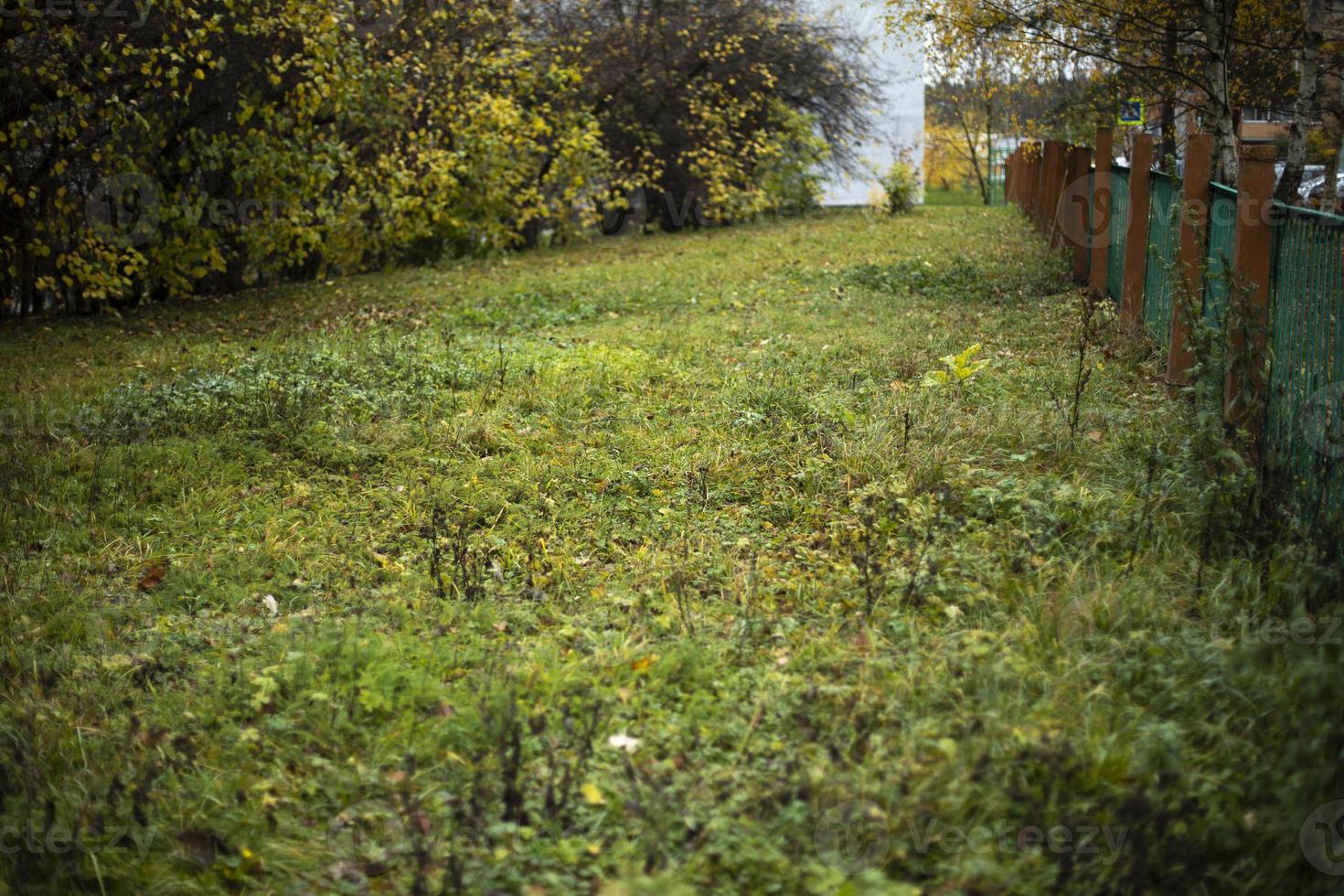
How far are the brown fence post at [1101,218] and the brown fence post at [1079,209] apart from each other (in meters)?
0.38

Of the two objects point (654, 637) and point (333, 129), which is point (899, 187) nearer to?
point (333, 129)

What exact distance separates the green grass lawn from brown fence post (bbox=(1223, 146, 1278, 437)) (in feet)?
0.93

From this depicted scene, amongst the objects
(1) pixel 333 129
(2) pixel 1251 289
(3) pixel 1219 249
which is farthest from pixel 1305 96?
(1) pixel 333 129

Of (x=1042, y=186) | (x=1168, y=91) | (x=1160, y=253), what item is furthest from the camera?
(x=1042, y=186)

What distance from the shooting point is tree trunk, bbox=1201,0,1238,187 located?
907 centimetres

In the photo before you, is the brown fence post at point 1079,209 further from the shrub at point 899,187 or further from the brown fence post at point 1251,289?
the shrub at point 899,187

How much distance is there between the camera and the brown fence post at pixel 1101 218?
9289 millimetres

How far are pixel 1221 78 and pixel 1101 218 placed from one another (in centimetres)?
144

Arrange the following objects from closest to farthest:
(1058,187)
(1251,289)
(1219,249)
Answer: (1251,289) < (1219,249) < (1058,187)

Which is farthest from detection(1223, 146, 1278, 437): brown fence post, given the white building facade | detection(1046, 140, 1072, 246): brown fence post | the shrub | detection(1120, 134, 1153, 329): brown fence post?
the white building facade

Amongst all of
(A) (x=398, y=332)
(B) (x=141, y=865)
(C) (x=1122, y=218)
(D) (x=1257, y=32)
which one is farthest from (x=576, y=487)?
(D) (x=1257, y=32)

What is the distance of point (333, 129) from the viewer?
12500 millimetres

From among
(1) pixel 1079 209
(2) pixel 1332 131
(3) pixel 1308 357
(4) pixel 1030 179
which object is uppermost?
(2) pixel 1332 131

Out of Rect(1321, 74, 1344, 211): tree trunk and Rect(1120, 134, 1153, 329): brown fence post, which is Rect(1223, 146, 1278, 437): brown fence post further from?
Rect(1321, 74, 1344, 211): tree trunk
